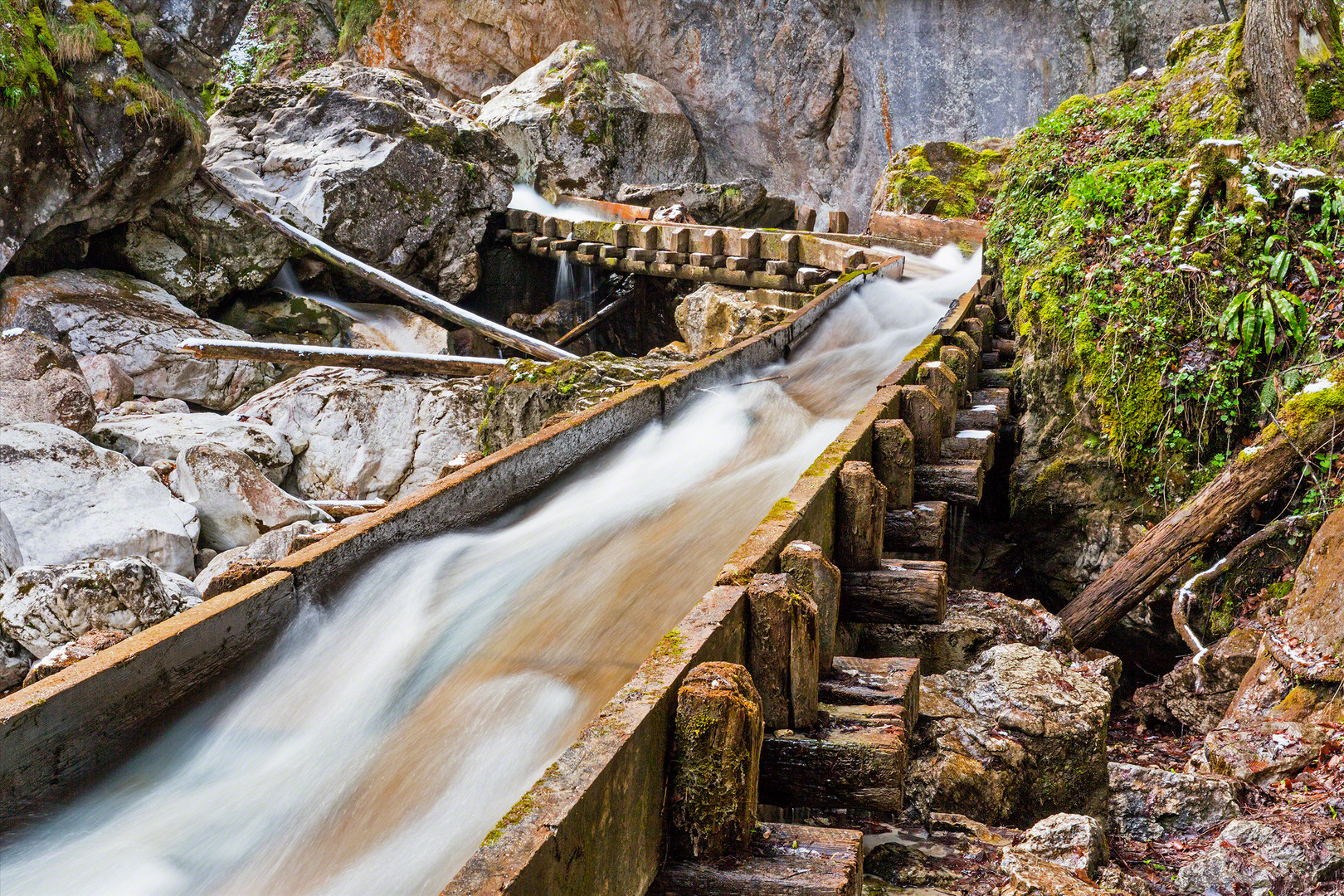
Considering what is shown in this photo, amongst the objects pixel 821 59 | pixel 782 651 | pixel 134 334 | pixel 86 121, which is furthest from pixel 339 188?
pixel 782 651

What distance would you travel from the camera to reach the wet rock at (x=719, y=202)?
64.7 ft

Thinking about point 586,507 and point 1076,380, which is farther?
point 1076,380

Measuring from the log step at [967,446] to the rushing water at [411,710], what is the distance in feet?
3.08

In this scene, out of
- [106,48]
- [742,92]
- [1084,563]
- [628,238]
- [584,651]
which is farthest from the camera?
[742,92]

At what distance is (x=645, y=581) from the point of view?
454 centimetres

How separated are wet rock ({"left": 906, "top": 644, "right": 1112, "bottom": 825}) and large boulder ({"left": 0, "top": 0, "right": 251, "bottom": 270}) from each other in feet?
46.6

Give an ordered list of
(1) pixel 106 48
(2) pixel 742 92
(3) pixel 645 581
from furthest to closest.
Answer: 1. (2) pixel 742 92
2. (1) pixel 106 48
3. (3) pixel 645 581

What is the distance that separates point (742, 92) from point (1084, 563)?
72.9 ft

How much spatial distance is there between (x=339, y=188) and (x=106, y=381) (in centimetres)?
562

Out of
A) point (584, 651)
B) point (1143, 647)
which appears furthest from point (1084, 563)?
point (584, 651)

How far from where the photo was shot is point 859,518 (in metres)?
4.50

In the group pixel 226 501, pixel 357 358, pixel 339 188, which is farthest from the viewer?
pixel 339 188

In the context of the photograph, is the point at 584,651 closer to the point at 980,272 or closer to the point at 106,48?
the point at 980,272

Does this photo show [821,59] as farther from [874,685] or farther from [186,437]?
[874,685]
